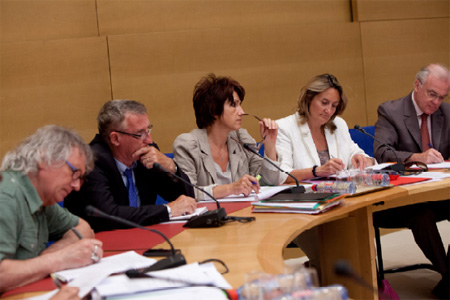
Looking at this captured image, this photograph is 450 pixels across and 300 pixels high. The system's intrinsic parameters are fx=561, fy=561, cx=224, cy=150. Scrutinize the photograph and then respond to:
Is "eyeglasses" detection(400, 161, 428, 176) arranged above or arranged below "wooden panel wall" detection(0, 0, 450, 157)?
below

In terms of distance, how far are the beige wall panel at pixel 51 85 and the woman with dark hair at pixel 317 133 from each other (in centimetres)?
156

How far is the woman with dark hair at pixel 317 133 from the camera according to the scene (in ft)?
11.4

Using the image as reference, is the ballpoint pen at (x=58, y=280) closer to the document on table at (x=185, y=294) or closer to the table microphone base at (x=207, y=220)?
the document on table at (x=185, y=294)

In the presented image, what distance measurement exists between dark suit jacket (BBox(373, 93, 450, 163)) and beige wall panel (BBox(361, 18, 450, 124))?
1.34 m

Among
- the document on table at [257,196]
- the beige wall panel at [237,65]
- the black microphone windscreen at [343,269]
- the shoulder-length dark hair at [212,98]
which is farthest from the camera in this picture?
the beige wall panel at [237,65]

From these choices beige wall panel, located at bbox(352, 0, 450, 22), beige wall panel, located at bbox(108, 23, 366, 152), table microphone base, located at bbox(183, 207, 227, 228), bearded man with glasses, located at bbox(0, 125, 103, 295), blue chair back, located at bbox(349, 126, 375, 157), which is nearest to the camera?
bearded man with glasses, located at bbox(0, 125, 103, 295)

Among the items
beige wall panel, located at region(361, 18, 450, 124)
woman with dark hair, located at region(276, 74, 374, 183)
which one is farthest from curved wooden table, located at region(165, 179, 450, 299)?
beige wall panel, located at region(361, 18, 450, 124)

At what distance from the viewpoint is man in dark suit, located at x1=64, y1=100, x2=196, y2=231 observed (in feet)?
7.60

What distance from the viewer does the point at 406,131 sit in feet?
12.2

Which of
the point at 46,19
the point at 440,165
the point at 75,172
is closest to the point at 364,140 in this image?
the point at 440,165

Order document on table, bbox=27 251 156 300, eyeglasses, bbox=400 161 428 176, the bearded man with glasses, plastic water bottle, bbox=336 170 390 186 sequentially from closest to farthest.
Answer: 1. document on table, bbox=27 251 156 300
2. the bearded man with glasses
3. plastic water bottle, bbox=336 170 390 186
4. eyeglasses, bbox=400 161 428 176

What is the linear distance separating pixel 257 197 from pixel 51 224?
1.03 meters

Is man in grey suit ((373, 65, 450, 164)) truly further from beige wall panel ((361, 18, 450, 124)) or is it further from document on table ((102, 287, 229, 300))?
document on table ((102, 287, 229, 300))

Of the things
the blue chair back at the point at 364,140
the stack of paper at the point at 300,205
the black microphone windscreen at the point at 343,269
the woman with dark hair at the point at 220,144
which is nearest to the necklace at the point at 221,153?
the woman with dark hair at the point at 220,144
